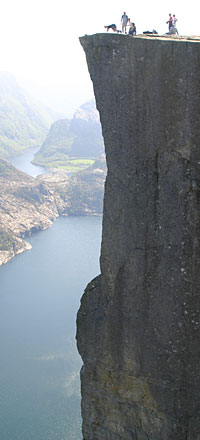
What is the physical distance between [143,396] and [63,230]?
57234mm

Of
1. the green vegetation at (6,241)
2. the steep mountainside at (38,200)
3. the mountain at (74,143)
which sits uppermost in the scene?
the mountain at (74,143)

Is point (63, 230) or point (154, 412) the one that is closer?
point (154, 412)

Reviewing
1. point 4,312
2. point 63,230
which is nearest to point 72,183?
point 63,230

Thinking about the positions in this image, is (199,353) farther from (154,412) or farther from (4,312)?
(4,312)

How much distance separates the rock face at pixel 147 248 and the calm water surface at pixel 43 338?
62.3 ft

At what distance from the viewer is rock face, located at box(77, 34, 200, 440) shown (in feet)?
13.7

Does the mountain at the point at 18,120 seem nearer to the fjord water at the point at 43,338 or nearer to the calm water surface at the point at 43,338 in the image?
the calm water surface at the point at 43,338

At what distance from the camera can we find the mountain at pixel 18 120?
439ft

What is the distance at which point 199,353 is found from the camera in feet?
15.0

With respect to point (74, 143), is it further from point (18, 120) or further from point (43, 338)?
point (43, 338)

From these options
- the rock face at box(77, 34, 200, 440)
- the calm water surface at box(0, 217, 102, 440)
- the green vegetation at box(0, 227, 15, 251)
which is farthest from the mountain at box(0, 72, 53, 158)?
the rock face at box(77, 34, 200, 440)

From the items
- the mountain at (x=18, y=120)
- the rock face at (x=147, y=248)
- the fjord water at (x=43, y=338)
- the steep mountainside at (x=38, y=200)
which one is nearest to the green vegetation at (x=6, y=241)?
the steep mountainside at (x=38, y=200)

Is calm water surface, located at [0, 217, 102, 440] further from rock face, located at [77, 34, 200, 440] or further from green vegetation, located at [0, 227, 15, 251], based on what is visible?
rock face, located at [77, 34, 200, 440]

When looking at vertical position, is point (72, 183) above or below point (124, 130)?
below
